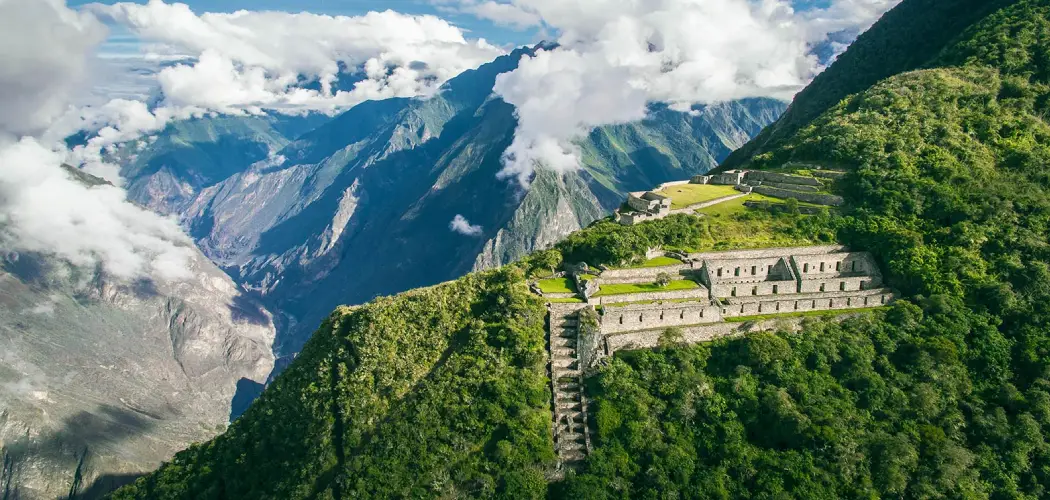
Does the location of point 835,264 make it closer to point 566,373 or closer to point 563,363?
point 563,363

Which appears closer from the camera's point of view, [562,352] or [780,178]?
[562,352]

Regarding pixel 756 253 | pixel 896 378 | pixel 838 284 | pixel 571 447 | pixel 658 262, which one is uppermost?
A: pixel 756 253

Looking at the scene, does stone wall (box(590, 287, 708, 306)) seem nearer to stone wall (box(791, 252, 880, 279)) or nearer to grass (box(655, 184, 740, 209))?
stone wall (box(791, 252, 880, 279))

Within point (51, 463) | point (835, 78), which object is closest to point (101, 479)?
point (51, 463)

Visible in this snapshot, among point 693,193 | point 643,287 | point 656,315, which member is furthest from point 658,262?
point 693,193

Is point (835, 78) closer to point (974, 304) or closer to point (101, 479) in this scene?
point (974, 304)

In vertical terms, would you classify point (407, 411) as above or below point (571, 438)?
above
